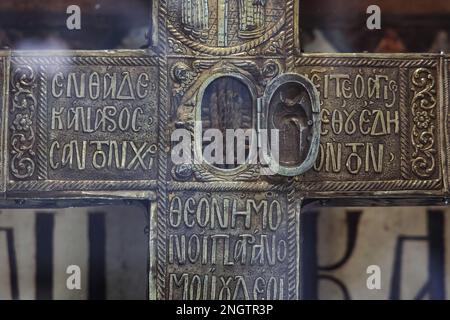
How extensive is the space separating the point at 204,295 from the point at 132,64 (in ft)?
3.29

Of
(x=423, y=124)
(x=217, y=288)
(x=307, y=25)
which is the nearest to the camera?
(x=217, y=288)

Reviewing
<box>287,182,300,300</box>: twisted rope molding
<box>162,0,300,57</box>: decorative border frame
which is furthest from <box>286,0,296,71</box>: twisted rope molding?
<box>287,182,300,300</box>: twisted rope molding

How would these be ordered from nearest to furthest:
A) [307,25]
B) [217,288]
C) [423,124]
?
[217,288]
[423,124]
[307,25]

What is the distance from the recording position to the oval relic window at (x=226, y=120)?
296 centimetres

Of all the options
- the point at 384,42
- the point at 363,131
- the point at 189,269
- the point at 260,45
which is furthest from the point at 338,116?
the point at 189,269

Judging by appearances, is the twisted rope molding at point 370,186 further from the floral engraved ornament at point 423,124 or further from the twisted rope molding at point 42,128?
the twisted rope molding at point 42,128

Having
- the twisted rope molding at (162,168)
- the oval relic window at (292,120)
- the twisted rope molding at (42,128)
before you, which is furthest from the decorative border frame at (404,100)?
the twisted rope molding at (42,128)

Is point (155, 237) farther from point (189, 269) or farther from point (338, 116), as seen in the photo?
point (338, 116)

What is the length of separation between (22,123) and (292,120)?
112 cm

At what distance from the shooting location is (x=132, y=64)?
3008 millimetres

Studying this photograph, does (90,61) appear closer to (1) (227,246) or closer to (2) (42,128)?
(2) (42,128)

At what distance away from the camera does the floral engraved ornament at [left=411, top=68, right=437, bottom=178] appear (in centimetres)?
302

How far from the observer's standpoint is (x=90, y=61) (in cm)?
300

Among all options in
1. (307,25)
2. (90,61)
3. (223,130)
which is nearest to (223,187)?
(223,130)
